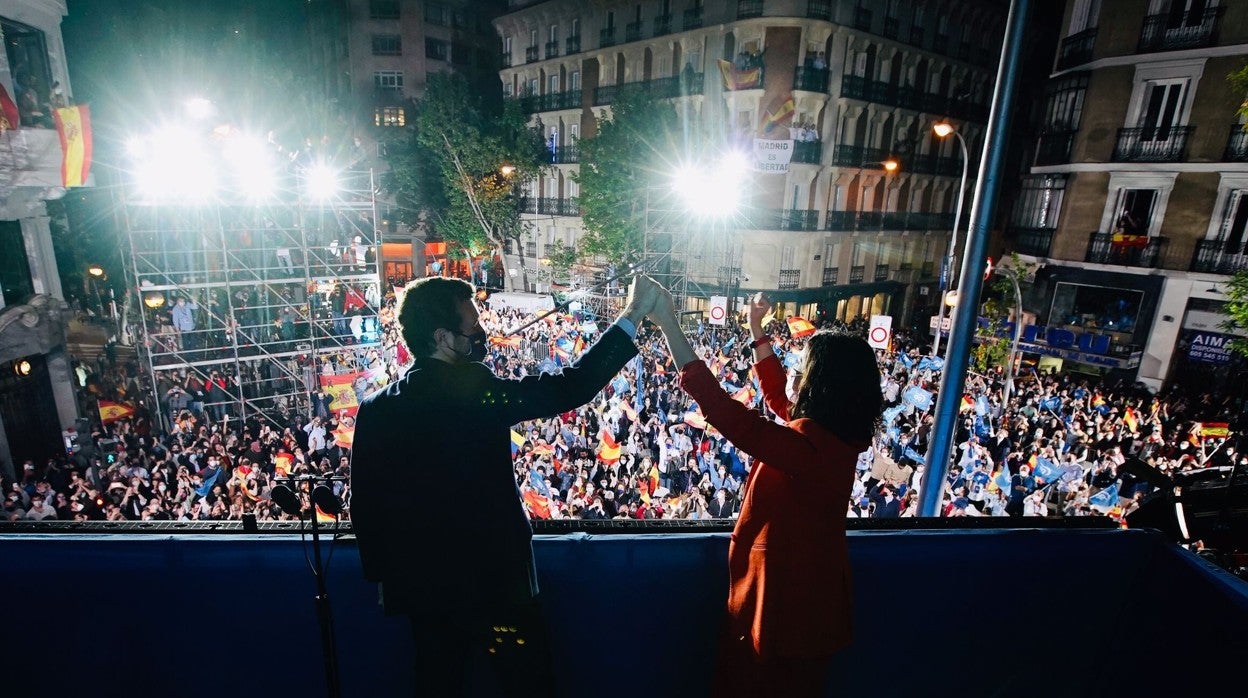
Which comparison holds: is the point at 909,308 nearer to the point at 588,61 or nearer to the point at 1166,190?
the point at 1166,190

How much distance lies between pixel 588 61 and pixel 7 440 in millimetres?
28057

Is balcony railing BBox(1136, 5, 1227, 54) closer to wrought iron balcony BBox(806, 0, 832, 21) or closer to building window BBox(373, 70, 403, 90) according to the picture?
wrought iron balcony BBox(806, 0, 832, 21)

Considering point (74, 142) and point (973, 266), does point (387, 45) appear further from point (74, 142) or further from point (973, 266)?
point (973, 266)

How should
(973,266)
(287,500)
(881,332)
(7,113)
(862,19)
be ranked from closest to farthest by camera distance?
(287,500) → (973,266) → (7,113) → (881,332) → (862,19)

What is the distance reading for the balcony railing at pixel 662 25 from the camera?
27.0 meters

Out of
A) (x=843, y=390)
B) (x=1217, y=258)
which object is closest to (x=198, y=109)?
(x=843, y=390)

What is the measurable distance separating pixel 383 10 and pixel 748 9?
24.2 meters

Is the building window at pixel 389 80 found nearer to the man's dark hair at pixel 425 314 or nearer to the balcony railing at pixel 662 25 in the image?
the balcony railing at pixel 662 25

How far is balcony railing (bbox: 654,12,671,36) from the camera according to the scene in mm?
27031

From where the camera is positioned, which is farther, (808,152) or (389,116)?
(389,116)

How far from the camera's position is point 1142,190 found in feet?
63.2

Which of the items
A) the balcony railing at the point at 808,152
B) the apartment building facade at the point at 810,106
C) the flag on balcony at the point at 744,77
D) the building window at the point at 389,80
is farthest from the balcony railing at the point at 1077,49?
the building window at the point at 389,80

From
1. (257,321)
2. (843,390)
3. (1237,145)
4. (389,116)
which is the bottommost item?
(257,321)

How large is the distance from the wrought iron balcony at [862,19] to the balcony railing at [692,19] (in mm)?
6940
